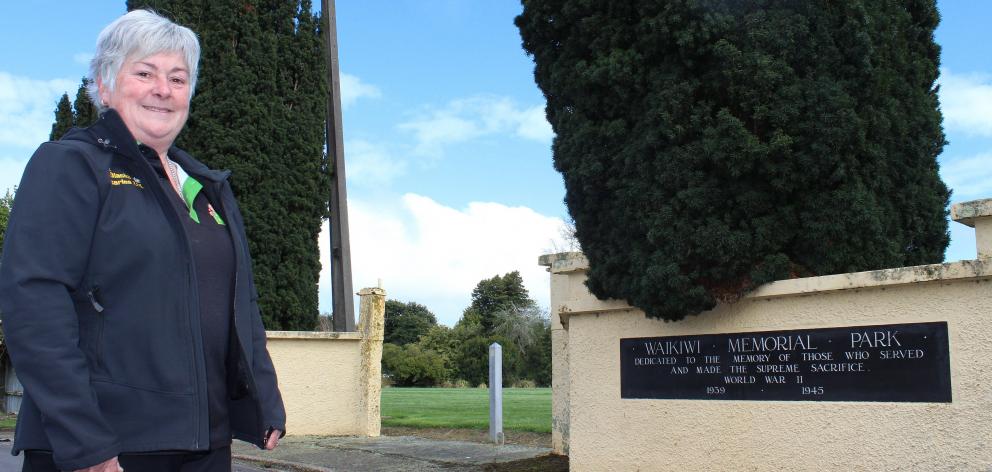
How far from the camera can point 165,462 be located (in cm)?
232

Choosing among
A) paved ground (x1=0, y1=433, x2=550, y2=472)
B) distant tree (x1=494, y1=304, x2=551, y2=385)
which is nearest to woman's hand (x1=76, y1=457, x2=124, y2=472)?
paved ground (x1=0, y1=433, x2=550, y2=472)

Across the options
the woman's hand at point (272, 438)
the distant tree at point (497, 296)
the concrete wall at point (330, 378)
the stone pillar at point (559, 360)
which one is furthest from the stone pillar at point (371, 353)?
the distant tree at point (497, 296)

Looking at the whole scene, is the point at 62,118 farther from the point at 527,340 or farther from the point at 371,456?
the point at 527,340

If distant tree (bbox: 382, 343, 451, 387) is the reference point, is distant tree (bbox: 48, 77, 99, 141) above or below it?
above

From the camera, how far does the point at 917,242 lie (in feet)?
26.3

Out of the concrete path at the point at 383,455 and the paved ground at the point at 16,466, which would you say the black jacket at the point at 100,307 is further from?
the paved ground at the point at 16,466

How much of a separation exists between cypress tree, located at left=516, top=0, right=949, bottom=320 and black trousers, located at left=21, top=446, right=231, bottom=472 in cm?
507

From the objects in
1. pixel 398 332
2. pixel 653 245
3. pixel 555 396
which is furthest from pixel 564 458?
pixel 398 332

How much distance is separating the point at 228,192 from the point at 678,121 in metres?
5.08

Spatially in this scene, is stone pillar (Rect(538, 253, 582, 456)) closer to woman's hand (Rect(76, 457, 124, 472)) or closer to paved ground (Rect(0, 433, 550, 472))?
paved ground (Rect(0, 433, 550, 472))

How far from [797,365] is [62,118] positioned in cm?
1809

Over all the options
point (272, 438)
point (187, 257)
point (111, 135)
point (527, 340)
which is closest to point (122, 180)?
point (111, 135)

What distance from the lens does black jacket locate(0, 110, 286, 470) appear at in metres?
2.03

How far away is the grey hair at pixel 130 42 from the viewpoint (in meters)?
2.38
